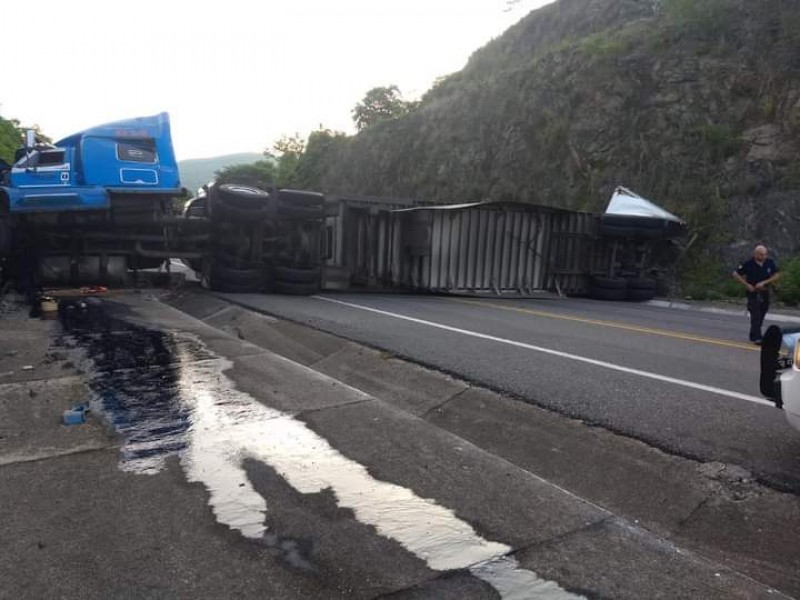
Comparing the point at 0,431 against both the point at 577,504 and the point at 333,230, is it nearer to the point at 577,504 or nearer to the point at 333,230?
the point at 577,504

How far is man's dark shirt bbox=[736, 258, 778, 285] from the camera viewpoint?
9.67 m

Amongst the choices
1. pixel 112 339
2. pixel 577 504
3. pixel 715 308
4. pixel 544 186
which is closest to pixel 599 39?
pixel 544 186

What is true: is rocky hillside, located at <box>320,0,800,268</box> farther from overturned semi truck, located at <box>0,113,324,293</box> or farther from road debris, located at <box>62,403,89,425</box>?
road debris, located at <box>62,403,89,425</box>

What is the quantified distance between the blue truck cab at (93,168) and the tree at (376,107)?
120 ft

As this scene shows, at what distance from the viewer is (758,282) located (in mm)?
9633

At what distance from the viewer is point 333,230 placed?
15.4 metres

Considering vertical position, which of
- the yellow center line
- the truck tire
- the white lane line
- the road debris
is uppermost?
the truck tire

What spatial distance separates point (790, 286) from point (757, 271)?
6.10 meters

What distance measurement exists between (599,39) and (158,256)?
20.5m

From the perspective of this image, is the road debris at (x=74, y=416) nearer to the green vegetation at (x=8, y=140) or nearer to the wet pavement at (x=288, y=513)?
the wet pavement at (x=288, y=513)

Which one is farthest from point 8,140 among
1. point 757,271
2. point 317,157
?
point 757,271

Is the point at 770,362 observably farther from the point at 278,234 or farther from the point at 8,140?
the point at 8,140

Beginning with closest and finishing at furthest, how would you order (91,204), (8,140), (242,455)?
(242,455), (91,204), (8,140)

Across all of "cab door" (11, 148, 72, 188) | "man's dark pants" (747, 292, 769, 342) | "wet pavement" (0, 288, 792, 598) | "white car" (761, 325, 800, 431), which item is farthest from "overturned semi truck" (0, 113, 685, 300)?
"white car" (761, 325, 800, 431)
